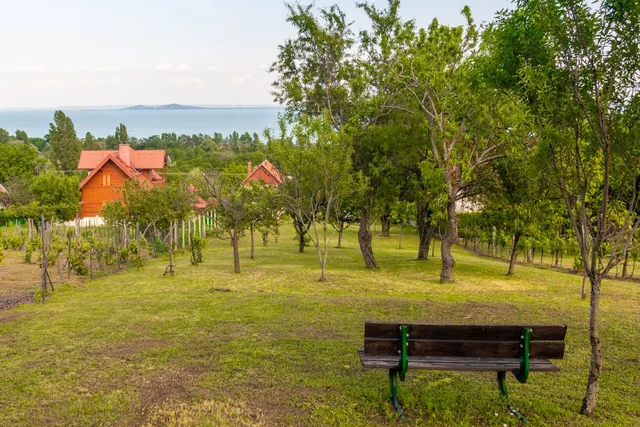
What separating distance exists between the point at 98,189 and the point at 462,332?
170 feet

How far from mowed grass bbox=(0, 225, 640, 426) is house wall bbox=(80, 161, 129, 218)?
3743 cm

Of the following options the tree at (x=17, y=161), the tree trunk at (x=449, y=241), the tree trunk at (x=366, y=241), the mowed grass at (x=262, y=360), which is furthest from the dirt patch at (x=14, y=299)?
the tree at (x=17, y=161)

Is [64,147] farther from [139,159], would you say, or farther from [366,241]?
[366,241]

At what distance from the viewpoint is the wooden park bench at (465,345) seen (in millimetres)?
6098

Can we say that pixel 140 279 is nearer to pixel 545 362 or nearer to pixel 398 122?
pixel 398 122

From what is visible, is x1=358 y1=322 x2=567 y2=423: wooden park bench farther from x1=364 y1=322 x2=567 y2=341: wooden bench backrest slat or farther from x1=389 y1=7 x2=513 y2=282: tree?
x1=389 y1=7 x2=513 y2=282: tree

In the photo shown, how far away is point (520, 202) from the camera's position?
20.2 metres

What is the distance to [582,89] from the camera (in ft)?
20.1

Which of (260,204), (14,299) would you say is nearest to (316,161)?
(260,204)

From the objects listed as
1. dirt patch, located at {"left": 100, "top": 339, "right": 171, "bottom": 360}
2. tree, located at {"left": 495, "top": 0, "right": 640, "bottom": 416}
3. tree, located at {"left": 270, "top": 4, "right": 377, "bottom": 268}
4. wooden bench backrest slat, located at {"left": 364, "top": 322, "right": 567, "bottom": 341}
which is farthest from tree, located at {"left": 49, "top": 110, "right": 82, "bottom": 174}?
tree, located at {"left": 495, "top": 0, "right": 640, "bottom": 416}

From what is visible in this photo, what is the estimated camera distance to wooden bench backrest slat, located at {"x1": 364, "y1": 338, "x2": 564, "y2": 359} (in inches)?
241

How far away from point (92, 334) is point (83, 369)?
2221 mm

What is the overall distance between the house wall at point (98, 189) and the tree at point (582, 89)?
164ft

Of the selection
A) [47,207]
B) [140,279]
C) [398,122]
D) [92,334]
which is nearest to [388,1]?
[398,122]
